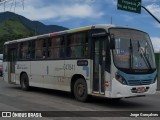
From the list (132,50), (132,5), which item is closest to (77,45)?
(132,50)

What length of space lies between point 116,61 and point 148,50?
169 cm

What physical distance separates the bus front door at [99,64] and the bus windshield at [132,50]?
55 cm

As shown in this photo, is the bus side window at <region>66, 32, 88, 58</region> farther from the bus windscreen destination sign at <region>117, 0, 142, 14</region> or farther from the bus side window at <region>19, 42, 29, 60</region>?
the bus windscreen destination sign at <region>117, 0, 142, 14</region>

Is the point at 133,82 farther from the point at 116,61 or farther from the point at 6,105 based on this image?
the point at 6,105

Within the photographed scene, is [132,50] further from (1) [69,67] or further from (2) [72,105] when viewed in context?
(1) [69,67]

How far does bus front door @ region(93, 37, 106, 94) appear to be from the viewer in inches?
538

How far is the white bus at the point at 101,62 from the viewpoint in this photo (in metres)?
13.2

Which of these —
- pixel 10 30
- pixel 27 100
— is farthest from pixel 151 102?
pixel 10 30

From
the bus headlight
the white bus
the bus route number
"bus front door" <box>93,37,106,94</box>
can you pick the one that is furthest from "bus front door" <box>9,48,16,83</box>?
the bus headlight

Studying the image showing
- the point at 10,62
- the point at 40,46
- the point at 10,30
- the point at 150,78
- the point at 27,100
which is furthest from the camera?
the point at 10,30

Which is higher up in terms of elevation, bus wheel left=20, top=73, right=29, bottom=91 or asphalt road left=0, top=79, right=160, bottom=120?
bus wheel left=20, top=73, right=29, bottom=91

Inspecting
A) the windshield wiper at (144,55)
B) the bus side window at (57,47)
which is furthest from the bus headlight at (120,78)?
the bus side window at (57,47)

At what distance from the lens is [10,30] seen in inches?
5492

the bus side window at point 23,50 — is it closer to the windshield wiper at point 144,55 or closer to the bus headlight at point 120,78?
the windshield wiper at point 144,55
